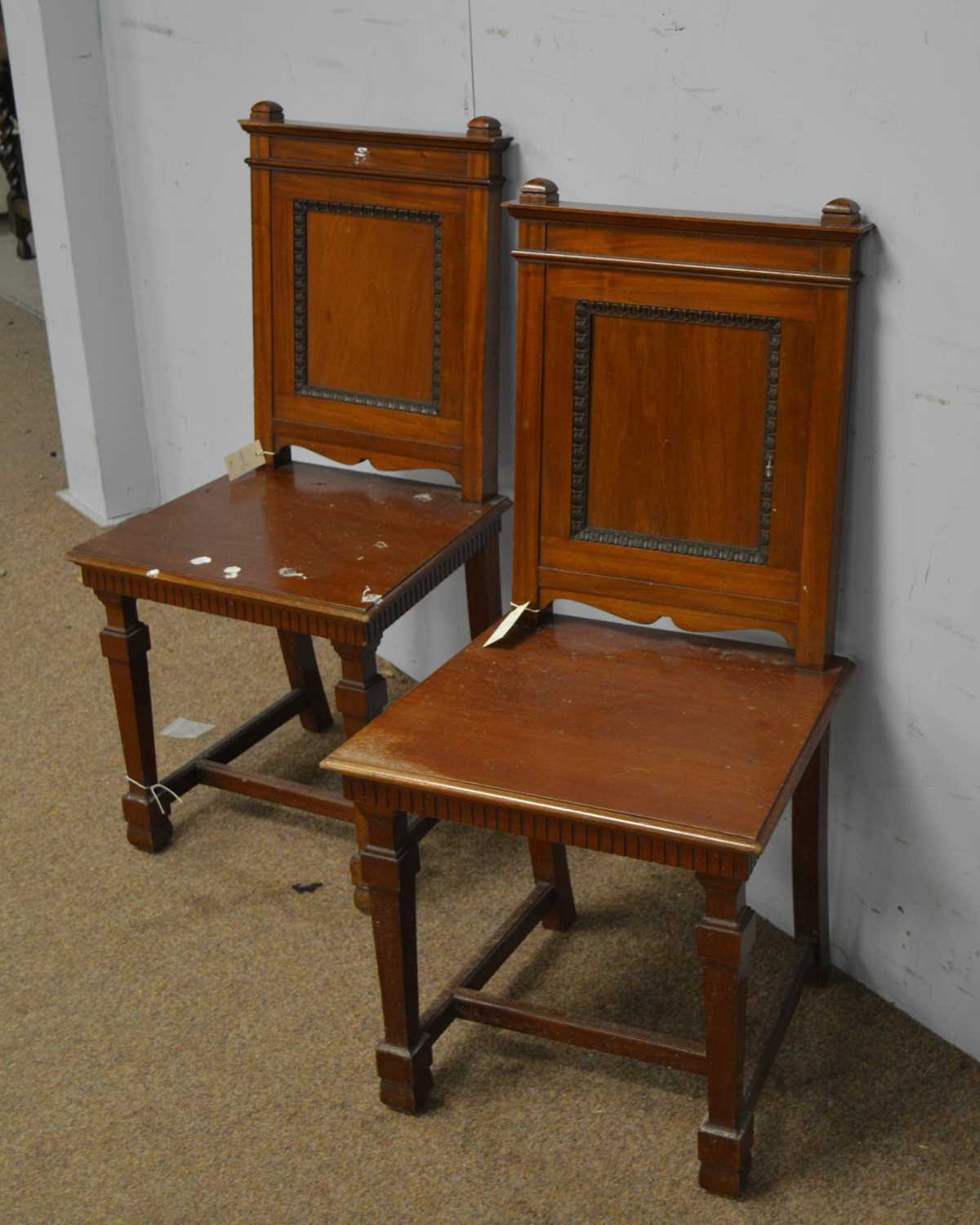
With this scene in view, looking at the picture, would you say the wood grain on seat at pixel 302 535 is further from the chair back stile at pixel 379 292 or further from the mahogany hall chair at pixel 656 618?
the mahogany hall chair at pixel 656 618

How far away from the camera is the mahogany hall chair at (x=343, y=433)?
2.12m

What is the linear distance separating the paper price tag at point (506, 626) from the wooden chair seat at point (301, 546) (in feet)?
0.53

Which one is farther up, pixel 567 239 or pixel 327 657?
pixel 567 239

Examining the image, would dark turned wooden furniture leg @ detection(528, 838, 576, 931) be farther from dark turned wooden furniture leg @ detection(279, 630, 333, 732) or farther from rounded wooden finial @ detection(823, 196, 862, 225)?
rounded wooden finial @ detection(823, 196, 862, 225)

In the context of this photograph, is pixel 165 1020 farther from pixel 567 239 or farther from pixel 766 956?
pixel 567 239

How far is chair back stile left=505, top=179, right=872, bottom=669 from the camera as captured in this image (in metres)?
1.77

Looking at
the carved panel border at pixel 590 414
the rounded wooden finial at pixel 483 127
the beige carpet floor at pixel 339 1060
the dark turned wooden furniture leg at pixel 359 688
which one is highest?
the rounded wooden finial at pixel 483 127

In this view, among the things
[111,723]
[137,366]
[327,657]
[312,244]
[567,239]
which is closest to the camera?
[567,239]

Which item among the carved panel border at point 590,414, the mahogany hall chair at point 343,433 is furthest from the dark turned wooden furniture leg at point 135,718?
the carved panel border at point 590,414

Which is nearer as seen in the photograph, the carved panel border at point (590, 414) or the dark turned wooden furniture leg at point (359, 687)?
the carved panel border at point (590, 414)

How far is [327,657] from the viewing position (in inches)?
120

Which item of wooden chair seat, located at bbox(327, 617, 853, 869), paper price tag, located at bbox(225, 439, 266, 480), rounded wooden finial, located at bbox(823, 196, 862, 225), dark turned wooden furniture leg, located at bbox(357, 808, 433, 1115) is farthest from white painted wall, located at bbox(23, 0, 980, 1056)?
dark turned wooden furniture leg, located at bbox(357, 808, 433, 1115)

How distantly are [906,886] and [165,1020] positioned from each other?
3.34 ft

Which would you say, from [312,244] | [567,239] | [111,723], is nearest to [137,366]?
[111,723]
